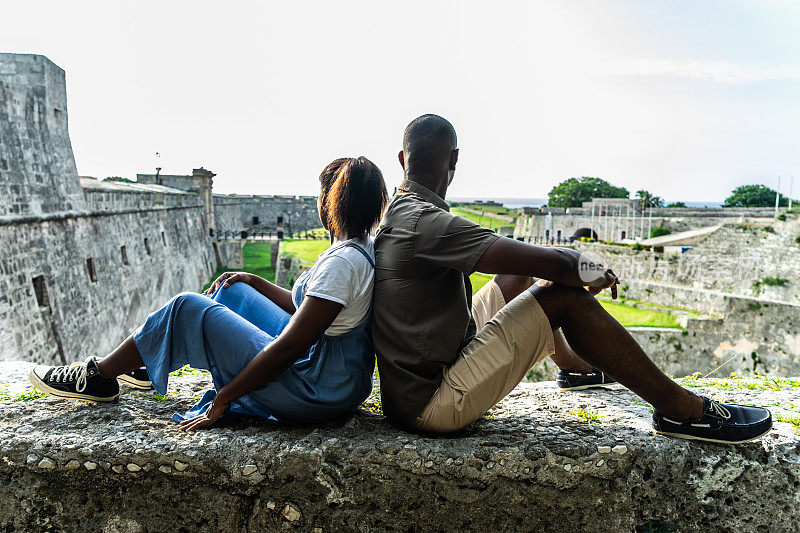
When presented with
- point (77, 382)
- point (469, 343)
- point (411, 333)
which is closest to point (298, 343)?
point (411, 333)

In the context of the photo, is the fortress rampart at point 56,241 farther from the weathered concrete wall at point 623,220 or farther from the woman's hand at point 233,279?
the weathered concrete wall at point 623,220

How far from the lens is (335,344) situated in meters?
2.51

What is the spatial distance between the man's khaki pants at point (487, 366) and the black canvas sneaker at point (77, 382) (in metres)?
1.49

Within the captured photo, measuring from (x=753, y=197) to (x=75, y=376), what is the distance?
72.0 metres

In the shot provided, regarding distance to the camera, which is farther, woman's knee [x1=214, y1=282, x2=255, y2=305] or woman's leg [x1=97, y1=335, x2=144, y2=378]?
woman's knee [x1=214, y1=282, x2=255, y2=305]

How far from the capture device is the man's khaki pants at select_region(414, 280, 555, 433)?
240 centimetres

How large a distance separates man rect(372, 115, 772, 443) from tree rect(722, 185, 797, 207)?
67.8 m

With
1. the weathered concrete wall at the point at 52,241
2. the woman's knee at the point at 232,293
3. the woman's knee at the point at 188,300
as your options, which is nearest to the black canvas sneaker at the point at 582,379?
the woman's knee at the point at 232,293

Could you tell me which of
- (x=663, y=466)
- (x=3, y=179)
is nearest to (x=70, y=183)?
(x=3, y=179)

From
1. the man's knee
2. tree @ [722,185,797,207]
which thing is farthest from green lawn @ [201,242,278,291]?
tree @ [722,185,797,207]

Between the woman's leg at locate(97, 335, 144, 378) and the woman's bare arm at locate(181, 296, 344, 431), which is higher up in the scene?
the woman's bare arm at locate(181, 296, 344, 431)

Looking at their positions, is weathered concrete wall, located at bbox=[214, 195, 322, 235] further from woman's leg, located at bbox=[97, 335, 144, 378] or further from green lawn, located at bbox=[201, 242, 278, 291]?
woman's leg, located at bbox=[97, 335, 144, 378]

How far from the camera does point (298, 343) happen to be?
227 centimetres

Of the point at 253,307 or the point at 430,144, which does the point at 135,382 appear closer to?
the point at 253,307
